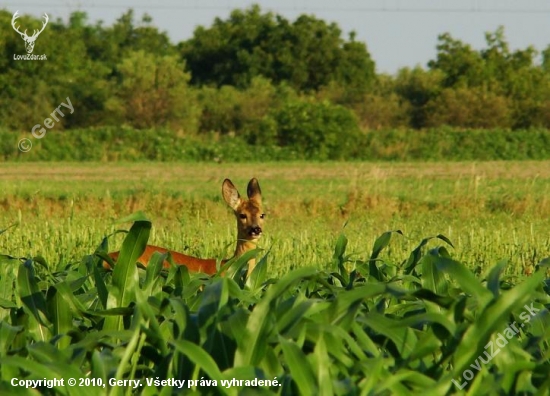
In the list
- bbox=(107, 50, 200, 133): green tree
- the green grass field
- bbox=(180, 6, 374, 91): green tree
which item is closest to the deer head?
the green grass field

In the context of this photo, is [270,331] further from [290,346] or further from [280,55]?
[280,55]

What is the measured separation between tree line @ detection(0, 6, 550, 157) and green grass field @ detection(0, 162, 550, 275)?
11.0m

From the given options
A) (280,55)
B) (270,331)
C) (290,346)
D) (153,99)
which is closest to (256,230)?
(270,331)

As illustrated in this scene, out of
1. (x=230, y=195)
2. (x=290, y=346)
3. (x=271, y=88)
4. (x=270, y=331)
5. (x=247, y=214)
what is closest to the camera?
(x=290, y=346)

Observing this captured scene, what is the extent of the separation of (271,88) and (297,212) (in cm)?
4010

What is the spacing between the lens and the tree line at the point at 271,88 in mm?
46784

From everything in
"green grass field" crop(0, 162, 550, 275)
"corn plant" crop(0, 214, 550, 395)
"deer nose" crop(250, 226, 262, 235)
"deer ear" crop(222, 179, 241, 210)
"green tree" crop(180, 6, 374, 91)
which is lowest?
"green grass field" crop(0, 162, 550, 275)

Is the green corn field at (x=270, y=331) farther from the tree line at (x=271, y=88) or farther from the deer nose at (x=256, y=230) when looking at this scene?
the tree line at (x=271, y=88)

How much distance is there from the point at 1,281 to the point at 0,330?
1.09 metres

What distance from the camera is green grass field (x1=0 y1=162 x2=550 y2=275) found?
447 inches

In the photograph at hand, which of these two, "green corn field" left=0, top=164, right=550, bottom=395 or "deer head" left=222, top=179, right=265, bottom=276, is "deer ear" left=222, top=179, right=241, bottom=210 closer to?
"deer head" left=222, top=179, right=265, bottom=276

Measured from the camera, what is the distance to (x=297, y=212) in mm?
19641

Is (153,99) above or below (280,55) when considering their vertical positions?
below

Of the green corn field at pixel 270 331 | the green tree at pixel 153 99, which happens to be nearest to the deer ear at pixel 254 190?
the green corn field at pixel 270 331
